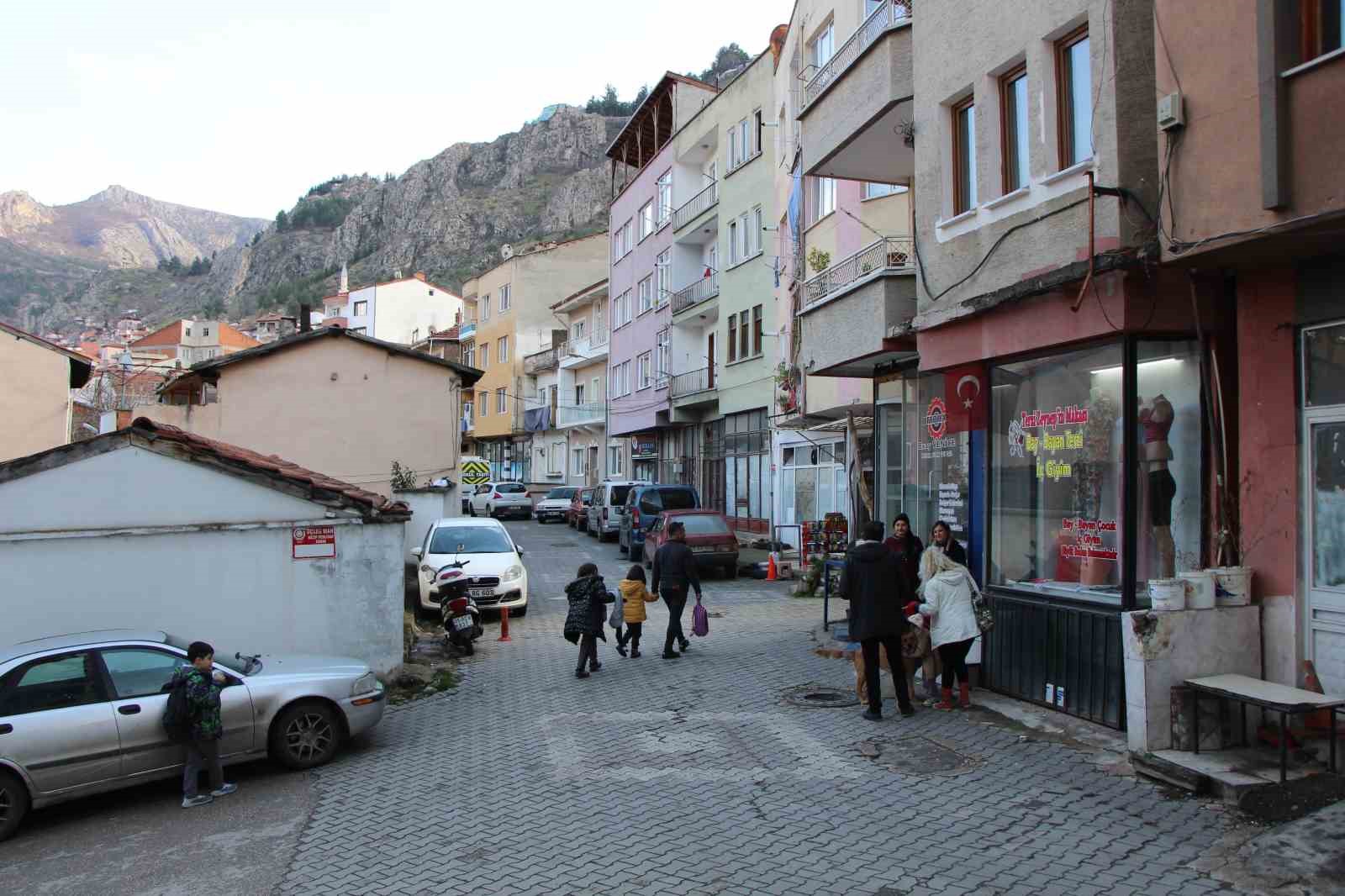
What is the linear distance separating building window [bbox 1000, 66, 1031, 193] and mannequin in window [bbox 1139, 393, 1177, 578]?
2650mm

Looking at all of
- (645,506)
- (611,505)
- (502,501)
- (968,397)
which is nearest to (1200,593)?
(968,397)

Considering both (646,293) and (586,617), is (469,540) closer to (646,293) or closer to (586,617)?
(586,617)

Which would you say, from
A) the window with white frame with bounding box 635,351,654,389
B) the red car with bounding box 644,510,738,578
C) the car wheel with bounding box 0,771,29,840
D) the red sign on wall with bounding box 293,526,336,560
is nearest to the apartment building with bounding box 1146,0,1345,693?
the red sign on wall with bounding box 293,526,336,560

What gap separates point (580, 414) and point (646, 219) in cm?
1344

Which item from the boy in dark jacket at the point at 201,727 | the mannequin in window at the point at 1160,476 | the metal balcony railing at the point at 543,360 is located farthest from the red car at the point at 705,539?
the metal balcony railing at the point at 543,360

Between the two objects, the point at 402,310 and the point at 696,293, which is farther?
the point at 402,310

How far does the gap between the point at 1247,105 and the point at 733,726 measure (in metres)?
6.56

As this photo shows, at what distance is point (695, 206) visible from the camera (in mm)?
34562

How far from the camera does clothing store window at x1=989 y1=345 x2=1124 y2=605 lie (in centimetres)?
859

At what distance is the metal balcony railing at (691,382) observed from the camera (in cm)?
3359

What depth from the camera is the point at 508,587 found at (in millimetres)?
16547

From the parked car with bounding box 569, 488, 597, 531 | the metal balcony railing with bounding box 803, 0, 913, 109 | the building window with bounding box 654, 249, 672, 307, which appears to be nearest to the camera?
the metal balcony railing with bounding box 803, 0, 913, 109

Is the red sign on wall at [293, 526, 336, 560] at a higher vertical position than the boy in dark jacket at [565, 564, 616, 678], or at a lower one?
higher

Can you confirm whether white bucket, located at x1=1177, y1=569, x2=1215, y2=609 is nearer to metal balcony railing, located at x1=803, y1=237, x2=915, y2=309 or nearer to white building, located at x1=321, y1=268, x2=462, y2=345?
metal balcony railing, located at x1=803, y1=237, x2=915, y2=309
